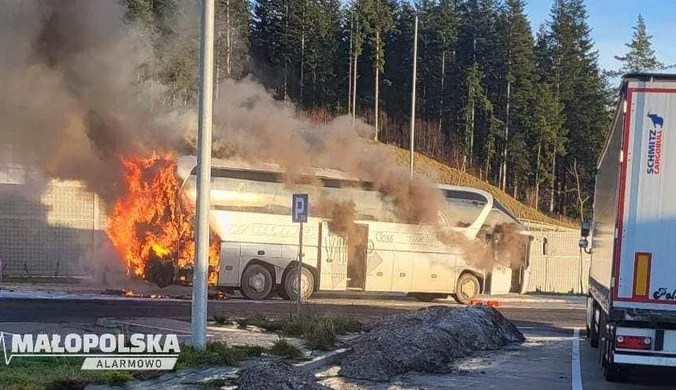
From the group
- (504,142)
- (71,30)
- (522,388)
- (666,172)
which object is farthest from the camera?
(504,142)

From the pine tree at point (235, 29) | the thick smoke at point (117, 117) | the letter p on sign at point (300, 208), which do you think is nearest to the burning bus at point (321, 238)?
the thick smoke at point (117, 117)

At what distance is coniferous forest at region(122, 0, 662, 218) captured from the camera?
59562 mm

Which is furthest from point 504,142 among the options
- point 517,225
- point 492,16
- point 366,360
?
point 366,360

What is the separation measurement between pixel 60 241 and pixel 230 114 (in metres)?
10.3

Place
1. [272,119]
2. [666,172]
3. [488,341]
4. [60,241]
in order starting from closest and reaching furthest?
[666,172] < [488,341] < [272,119] < [60,241]

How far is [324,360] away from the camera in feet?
37.7

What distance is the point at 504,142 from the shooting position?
64812 millimetres

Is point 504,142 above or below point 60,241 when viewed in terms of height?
above

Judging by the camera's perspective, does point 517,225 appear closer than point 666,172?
No

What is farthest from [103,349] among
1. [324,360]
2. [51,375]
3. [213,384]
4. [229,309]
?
[229,309]

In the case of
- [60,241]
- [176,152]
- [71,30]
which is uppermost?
[71,30]

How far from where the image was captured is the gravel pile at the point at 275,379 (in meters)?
8.36

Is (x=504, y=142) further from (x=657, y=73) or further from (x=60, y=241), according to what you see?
(x=657, y=73)

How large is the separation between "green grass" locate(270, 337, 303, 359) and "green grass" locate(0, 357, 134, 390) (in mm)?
2727
